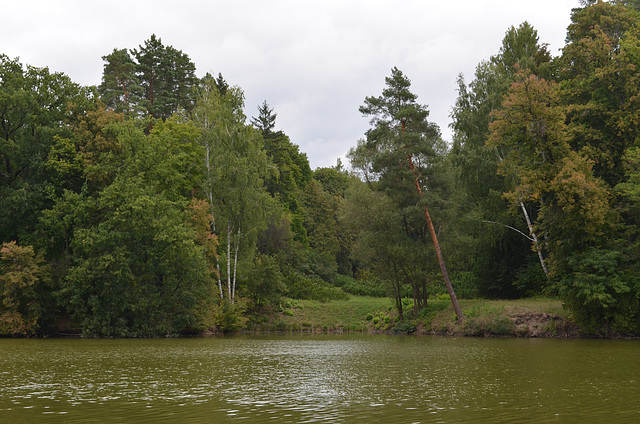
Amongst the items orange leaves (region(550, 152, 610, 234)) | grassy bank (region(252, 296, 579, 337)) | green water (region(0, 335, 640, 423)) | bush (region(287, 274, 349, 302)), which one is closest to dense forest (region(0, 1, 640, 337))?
orange leaves (region(550, 152, 610, 234))

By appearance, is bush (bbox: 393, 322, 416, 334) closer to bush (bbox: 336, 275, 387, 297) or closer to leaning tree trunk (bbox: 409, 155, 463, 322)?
leaning tree trunk (bbox: 409, 155, 463, 322)

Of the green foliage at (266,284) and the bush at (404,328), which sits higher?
the green foliage at (266,284)

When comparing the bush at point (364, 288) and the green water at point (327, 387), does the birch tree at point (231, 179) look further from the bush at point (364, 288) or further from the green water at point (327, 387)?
the green water at point (327, 387)

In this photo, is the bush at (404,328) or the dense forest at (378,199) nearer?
the dense forest at (378,199)

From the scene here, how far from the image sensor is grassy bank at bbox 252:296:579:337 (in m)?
34.2

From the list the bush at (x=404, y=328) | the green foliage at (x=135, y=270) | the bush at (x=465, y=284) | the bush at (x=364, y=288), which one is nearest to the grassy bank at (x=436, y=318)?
the bush at (x=404, y=328)

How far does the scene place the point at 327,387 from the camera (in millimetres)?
14344

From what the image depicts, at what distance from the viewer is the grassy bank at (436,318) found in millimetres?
34188

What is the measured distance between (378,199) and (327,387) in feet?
92.8

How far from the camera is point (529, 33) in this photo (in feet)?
145

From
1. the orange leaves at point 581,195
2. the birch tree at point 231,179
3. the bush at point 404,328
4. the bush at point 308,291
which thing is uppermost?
the birch tree at point 231,179

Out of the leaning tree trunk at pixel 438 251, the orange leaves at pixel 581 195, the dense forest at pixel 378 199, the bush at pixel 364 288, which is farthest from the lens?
the bush at pixel 364 288

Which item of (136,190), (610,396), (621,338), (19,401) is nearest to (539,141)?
(621,338)

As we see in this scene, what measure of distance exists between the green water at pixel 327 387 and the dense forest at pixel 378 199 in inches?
436
